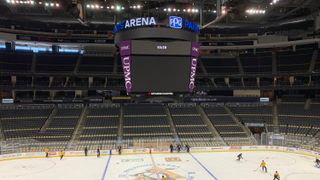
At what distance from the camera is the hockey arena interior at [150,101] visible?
1736 centimetres

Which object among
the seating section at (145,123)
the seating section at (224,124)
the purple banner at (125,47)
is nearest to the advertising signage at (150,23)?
the purple banner at (125,47)

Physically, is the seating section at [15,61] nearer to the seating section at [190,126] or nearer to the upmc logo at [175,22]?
the seating section at [190,126]

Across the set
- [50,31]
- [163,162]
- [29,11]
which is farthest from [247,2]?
[50,31]

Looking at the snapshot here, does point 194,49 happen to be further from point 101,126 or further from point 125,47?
point 101,126

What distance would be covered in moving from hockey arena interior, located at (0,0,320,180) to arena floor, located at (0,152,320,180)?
0.11 meters

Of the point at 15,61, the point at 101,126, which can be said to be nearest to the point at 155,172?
the point at 101,126

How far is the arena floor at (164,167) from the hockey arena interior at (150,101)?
0.11 m

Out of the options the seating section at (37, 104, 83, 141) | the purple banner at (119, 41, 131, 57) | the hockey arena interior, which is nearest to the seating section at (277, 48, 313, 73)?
the hockey arena interior

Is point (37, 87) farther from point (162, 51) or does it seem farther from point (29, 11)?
point (162, 51)

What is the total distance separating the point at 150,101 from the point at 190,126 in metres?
20.9

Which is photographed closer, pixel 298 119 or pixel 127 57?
pixel 127 57

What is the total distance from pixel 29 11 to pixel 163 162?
2814 cm

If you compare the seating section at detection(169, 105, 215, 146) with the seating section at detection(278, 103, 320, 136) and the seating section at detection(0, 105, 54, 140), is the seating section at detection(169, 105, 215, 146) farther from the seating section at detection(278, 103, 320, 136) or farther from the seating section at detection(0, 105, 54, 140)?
the seating section at detection(0, 105, 54, 140)

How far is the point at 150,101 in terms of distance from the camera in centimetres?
2166
